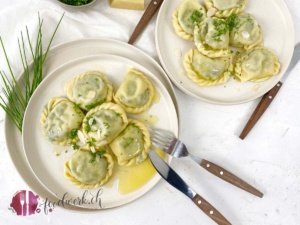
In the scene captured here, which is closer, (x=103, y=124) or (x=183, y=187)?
(x=103, y=124)

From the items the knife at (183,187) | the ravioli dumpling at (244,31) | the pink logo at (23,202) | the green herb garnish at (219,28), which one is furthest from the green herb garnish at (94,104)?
the ravioli dumpling at (244,31)

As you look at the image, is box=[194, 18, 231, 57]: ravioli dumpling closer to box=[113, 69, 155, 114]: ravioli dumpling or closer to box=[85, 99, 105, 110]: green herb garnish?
box=[113, 69, 155, 114]: ravioli dumpling

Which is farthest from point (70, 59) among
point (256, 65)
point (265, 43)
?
point (265, 43)

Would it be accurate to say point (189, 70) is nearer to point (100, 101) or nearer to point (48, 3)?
point (100, 101)

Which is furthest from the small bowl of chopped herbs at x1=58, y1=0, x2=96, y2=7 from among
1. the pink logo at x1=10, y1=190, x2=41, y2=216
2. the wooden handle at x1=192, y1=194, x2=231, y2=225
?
the wooden handle at x1=192, y1=194, x2=231, y2=225

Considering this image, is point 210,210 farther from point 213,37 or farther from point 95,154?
point 213,37

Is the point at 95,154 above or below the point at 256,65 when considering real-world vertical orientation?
below
